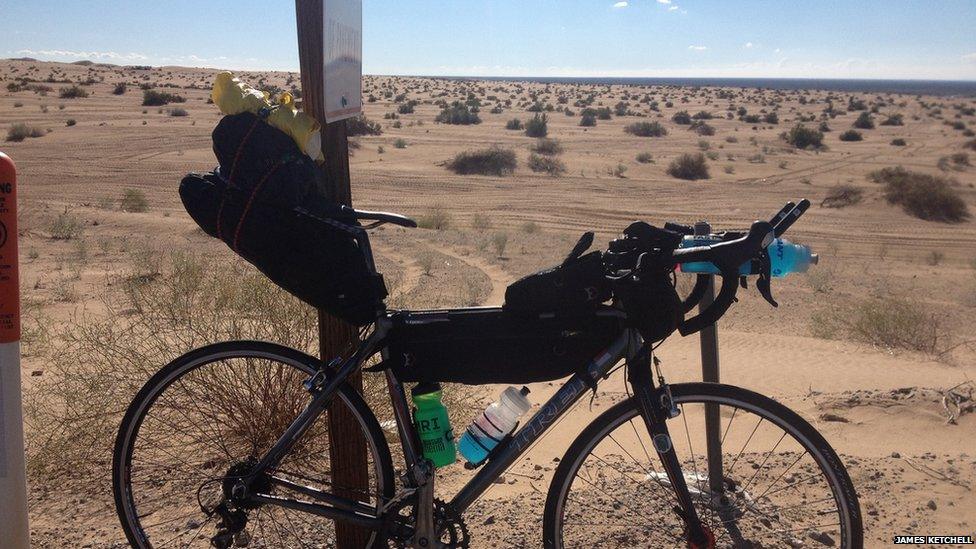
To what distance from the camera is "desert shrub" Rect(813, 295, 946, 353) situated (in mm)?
8344

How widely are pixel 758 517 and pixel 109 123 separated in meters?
32.6

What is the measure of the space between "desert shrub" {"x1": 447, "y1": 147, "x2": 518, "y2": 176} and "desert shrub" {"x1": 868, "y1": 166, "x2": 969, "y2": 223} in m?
10.0

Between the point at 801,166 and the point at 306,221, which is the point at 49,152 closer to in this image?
the point at 801,166

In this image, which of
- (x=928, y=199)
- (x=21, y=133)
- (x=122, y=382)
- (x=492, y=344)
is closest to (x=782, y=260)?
(x=492, y=344)

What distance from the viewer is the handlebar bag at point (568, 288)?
2719mm

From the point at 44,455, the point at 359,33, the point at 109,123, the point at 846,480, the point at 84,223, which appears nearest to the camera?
the point at 846,480

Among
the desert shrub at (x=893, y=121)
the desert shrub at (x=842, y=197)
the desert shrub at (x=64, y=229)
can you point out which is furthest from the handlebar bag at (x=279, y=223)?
the desert shrub at (x=893, y=121)

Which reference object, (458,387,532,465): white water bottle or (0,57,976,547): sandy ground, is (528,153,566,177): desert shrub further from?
(458,387,532,465): white water bottle

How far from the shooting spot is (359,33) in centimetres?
346

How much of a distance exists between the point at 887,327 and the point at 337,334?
6.91 meters

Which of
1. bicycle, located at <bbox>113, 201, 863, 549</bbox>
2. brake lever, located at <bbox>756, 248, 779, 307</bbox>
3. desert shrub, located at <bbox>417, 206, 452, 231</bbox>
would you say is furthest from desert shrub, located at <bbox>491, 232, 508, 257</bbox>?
brake lever, located at <bbox>756, 248, 779, 307</bbox>

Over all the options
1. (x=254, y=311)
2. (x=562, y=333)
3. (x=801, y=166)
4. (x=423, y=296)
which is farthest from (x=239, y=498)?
(x=801, y=166)

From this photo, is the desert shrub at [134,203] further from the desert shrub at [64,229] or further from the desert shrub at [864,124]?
the desert shrub at [864,124]

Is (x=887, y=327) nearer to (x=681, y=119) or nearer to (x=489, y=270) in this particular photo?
(x=489, y=270)
